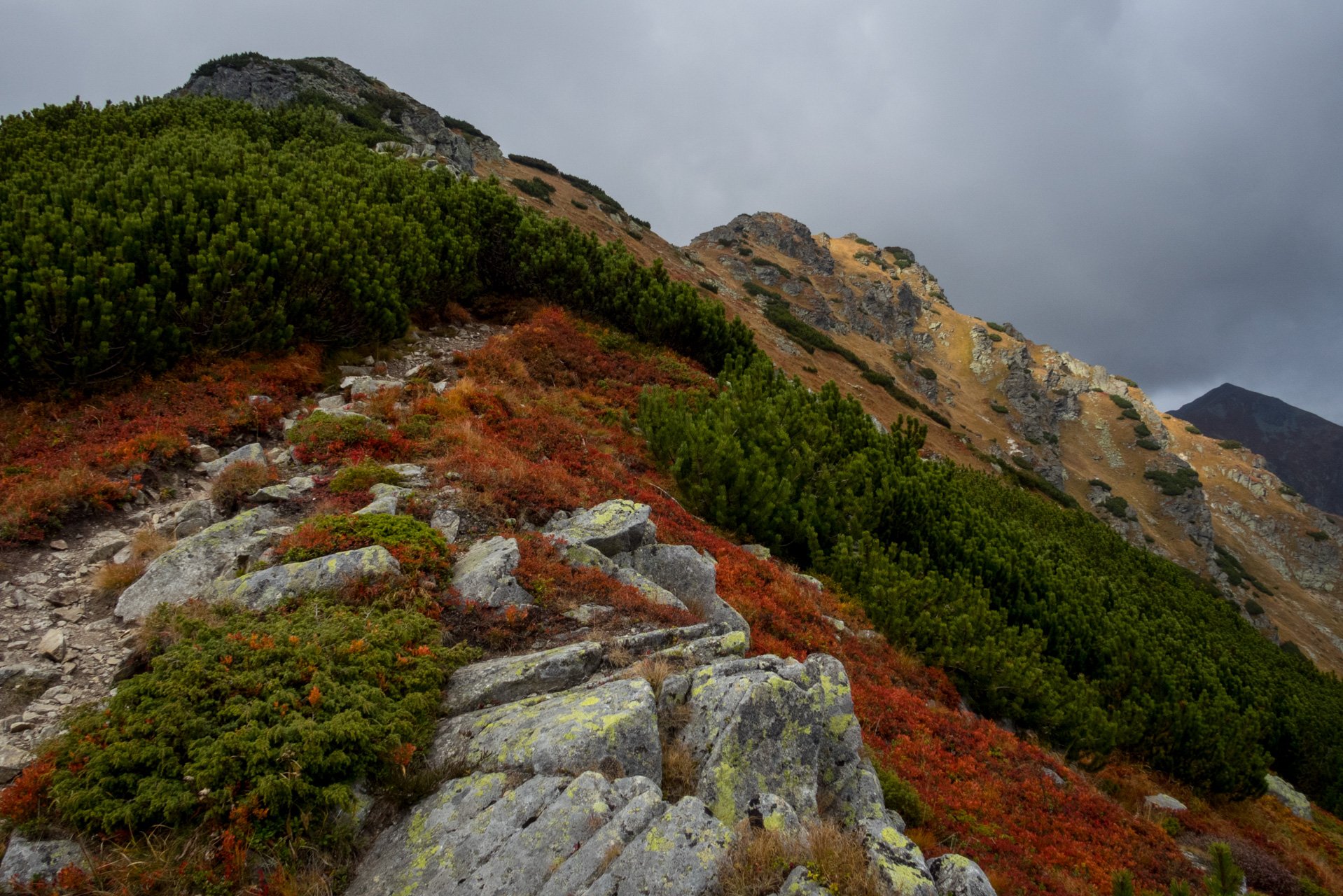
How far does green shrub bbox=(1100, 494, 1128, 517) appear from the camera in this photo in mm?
63875

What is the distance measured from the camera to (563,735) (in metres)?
4.10

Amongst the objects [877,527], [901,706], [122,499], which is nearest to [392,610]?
[122,499]

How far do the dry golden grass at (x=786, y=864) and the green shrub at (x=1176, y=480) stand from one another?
8546cm

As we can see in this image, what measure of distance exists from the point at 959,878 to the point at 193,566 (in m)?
7.09

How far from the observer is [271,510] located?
23.9 feet

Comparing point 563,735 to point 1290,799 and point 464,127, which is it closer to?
point 1290,799

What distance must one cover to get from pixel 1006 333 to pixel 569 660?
101006mm

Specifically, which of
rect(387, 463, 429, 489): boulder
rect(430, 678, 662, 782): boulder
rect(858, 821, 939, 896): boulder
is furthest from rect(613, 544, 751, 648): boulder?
rect(858, 821, 939, 896): boulder

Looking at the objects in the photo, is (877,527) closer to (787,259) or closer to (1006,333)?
(787,259)

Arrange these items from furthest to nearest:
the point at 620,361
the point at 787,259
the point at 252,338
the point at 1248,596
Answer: the point at 787,259 < the point at 1248,596 < the point at 620,361 < the point at 252,338

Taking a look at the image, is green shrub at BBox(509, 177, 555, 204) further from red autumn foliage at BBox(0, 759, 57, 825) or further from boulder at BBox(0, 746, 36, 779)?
red autumn foliage at BBox(0, 759, 57, 825)

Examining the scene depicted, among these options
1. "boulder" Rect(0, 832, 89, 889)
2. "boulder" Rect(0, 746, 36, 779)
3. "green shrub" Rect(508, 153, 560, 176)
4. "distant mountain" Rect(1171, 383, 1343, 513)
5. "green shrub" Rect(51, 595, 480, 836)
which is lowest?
"boulder" Rect(0, 746, 36, 779)

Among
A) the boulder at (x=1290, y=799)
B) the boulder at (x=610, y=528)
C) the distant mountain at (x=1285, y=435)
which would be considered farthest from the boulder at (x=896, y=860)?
the distant mountain at (x=1285, y=435)

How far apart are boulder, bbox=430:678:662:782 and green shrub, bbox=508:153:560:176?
5800cm
